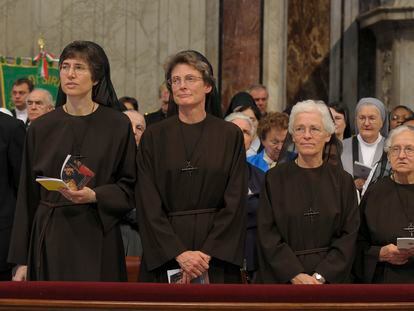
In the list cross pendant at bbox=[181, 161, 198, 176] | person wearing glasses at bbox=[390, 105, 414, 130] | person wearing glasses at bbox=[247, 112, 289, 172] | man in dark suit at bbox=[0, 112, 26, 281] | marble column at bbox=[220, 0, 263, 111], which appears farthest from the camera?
marble column at bbox=[220, 0, 263, 111]

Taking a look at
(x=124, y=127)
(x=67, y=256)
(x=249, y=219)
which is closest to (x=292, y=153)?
(x=249, y=219)

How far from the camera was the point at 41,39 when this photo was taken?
1193 cm

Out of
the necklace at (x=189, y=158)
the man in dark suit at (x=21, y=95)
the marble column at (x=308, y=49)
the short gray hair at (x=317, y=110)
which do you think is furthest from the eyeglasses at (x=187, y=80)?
the marble column at (x=308, y=49)

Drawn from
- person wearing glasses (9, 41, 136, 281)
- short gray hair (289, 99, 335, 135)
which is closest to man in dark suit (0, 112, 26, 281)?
person wearing glasses (9, 41, 136, 281)

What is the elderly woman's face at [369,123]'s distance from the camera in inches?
325

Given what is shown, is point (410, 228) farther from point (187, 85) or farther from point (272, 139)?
point (272, 139)

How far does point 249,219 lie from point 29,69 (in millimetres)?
5290

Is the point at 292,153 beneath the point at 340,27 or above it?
beneath

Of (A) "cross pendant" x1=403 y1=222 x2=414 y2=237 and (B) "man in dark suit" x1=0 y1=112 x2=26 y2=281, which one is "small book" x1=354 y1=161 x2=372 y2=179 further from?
(B) "man in dark suit" x1=0 y1=112 x2=26 y2=281

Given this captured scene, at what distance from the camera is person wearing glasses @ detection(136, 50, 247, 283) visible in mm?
5512

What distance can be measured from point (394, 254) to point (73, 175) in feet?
5.84

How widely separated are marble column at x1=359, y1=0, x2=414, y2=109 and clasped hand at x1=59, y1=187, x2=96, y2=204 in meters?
6.81

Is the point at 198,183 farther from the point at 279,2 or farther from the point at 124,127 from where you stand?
the point at 279,2

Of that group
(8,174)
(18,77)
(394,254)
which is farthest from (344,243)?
(18,77)
